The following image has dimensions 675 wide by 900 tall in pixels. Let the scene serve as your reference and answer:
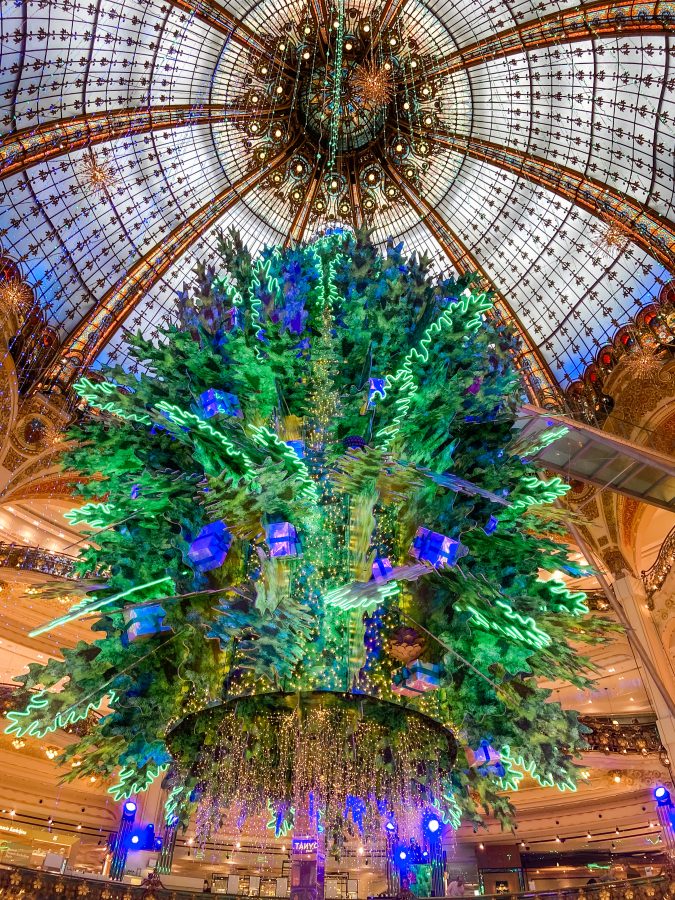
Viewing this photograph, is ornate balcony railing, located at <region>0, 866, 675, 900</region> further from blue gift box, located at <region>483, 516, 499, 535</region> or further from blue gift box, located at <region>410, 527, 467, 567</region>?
blue gift box, located at <region>410, 527, 467, 567</region>

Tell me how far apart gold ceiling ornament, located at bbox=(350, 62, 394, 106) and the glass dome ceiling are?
0.05m

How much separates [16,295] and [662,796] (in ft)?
63.4

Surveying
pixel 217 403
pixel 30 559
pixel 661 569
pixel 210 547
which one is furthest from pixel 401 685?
pixel 30 559

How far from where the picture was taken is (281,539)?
4703 millimetres

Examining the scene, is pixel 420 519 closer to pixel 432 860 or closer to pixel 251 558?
pixel 251 558

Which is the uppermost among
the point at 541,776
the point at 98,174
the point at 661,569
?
the point at 98,174

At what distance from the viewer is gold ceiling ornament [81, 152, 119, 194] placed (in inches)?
550

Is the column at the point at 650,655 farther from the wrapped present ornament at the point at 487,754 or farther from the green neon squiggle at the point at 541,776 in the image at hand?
the green neon squiggle at the point at 541,776

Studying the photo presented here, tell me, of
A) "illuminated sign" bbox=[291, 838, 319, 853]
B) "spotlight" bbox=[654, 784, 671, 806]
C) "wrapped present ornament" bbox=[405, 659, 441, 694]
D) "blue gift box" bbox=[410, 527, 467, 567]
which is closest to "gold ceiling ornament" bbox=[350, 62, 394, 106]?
"blue gift box" bbox=[410, 527, 467, 567]

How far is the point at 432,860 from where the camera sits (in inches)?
456

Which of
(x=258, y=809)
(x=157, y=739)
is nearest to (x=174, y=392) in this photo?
(x=157, y=739)

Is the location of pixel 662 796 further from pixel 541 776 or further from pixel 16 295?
pixel 16 295

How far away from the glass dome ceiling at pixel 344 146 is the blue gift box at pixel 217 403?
915 cm

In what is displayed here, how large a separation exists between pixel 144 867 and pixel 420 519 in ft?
48.0
